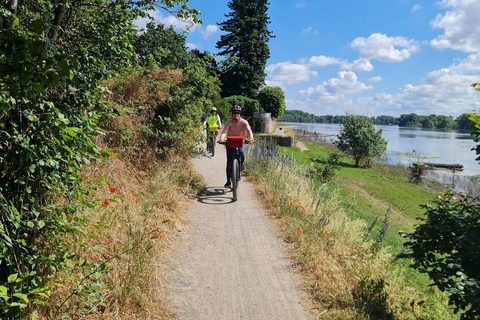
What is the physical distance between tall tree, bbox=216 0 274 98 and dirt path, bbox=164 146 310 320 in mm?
36512

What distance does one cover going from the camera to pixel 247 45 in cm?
4191

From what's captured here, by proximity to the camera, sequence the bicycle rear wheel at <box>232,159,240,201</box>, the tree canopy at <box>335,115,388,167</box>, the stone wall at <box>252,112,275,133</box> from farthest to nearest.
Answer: the stone wall at <box>252,112,275,133</box> < the tree canopy at <box>335,115,388,167</box> < the bicycle rear wheel at <box>232,159,240,201</box>

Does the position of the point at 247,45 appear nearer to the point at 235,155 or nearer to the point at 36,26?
the point at 235,155

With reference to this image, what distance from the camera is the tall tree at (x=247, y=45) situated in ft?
135

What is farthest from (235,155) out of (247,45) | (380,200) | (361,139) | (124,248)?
(247,45)

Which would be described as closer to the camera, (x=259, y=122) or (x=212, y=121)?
(x=212, y=121)

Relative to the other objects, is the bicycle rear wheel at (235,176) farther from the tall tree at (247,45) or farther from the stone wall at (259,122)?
the tall tree at (247,45)

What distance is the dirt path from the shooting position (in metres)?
3.28

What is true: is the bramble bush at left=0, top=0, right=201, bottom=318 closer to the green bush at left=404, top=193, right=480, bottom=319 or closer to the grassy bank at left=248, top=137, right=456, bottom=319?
the grassy bank at left=248, top=137, right=456, bottom=319

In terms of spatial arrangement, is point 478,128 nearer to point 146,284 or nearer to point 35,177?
Result: point 146,284

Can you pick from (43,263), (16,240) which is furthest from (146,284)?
(16,240)

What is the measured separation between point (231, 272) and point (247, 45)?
41114 millimetres

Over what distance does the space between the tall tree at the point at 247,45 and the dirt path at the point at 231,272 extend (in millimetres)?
36512

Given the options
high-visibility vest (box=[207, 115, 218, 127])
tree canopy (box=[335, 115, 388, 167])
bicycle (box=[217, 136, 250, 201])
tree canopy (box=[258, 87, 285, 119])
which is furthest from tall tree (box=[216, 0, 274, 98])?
bicycle (box=[217, 136, 250, 201])
